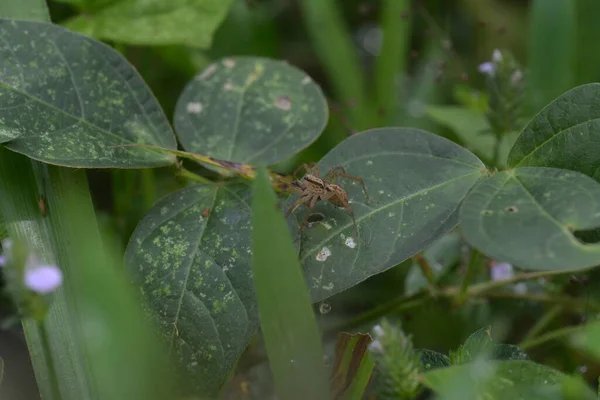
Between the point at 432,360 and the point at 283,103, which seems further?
the point at 283,103

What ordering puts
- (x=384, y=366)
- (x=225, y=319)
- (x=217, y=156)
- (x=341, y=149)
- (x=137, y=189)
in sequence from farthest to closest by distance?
(x=137, y=189) → (x=217, y=156) → (x=341, y=149) → (x=225, y=319) → (x=384, y=366)

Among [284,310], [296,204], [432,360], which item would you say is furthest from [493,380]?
[296,204]

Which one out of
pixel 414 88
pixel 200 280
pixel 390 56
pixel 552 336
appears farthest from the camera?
pixel 414 88

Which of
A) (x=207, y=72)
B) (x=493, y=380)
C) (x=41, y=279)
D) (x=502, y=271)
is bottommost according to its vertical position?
(x=502, y=271)

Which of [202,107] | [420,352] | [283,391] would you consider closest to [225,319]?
[283,391]

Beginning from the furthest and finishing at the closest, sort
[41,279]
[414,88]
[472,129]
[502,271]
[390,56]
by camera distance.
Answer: [414,88] → [390,56] → [472,129] → [502,271] → [41,279]

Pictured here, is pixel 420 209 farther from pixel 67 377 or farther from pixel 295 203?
pixel 67 377

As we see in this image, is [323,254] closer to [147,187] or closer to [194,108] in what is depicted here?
[194,108]
